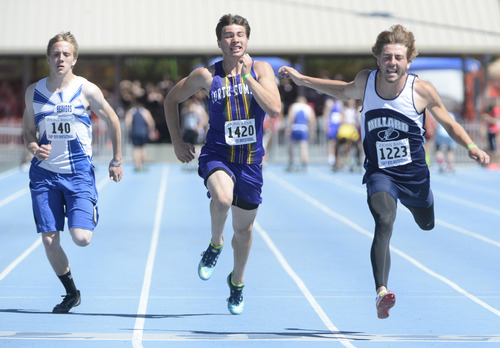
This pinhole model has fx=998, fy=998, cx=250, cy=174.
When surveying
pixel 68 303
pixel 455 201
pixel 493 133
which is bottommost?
pixel 455 201

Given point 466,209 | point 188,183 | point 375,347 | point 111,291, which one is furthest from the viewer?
point 188,183

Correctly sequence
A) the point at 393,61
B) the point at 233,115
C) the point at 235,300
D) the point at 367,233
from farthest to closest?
the point at 367,233
the point at 235,300
the point at 233,115
the point at 393,61

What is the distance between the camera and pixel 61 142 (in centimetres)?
719

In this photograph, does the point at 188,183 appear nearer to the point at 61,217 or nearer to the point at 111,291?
the point at 111,291

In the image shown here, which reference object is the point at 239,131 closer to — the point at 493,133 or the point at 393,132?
the point at 393,132

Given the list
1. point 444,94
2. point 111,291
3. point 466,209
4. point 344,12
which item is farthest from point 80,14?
point 111,291

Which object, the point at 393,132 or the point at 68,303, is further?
the point at 68,303

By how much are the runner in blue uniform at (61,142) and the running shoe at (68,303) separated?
0.55m

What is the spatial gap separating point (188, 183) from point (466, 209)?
22.9ft

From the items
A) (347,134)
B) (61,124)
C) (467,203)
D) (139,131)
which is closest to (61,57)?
(61,124)

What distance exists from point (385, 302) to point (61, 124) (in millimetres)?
2654

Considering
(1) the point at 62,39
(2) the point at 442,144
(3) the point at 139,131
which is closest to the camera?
(1) the point at 62,39

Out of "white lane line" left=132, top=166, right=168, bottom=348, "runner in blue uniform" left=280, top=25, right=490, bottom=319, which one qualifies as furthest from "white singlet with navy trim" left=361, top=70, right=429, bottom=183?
"white lane line" left=132, top=166, right=168, bottom=348

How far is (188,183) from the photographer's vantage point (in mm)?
21422
